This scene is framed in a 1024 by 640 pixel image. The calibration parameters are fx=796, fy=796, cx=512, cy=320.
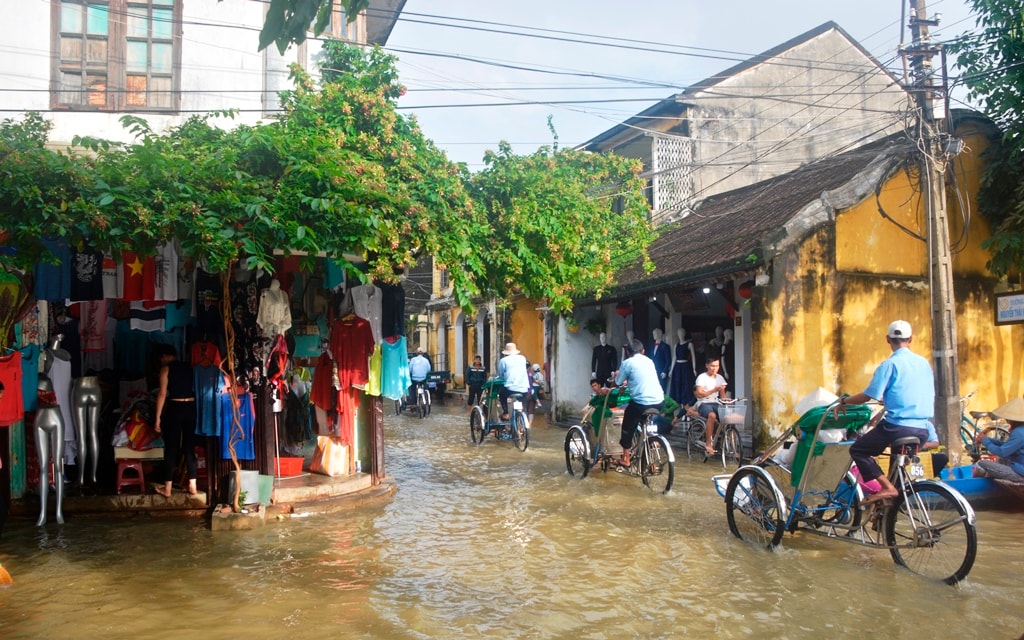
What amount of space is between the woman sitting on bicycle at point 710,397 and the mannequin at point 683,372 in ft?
8.49

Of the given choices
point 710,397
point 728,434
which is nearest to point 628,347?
point 710,397

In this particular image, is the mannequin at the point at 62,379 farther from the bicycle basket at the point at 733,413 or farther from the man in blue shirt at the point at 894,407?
the bicycle basket at the point at 733,413

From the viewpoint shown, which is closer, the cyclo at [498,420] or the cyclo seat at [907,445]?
the cyclo seat at [907,445]

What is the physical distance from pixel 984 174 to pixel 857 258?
8.94 ft

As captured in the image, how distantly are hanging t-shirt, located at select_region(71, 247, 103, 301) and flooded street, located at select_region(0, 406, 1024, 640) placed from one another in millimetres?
2285

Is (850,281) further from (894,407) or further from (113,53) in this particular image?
(113,53)

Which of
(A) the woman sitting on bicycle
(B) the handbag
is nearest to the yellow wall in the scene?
(A) the woman sitting on bicycle

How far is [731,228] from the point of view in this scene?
14734mm

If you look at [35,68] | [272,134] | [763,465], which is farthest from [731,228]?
[35,68]

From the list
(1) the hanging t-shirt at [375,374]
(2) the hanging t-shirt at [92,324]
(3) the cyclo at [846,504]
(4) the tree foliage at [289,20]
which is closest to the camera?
→ (4) the tree foliage at [289,20]

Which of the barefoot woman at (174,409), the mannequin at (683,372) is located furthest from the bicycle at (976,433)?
the barefoot woman at (174,409)

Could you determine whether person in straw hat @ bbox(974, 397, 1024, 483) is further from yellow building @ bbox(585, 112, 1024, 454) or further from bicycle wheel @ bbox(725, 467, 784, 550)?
yellow building @ bbox(585, 112, 1024, 454)

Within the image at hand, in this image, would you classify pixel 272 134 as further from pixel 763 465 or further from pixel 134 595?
pixel 763 465

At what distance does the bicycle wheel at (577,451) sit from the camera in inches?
413
